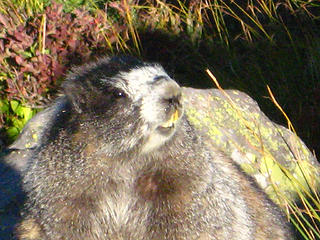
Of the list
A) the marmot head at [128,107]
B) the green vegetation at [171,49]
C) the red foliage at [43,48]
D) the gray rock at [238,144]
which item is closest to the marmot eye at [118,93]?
the marmot head at [128,107]

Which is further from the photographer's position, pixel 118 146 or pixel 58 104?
pixel 58 104

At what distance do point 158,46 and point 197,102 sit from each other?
1.61 metres

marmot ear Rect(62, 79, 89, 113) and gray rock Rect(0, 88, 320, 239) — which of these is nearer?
marmot ear Rect(62, 79, 89, 113)

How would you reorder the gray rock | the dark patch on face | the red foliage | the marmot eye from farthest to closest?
the red foliage, the gray rock, the dark patch on face, the marmot eye

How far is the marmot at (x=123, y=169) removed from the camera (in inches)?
123

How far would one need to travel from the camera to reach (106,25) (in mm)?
6531

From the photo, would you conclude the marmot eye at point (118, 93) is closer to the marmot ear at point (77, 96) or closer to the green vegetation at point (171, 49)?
the marmot ear at point (77, 96)

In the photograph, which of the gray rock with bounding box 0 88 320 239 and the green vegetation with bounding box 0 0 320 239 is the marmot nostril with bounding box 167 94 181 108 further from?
the green vegetation with bounding box 0 0 320 239

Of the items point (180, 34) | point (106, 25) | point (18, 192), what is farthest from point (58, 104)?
point (180, 34)

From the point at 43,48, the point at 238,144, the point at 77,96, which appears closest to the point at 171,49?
the point at 43,48

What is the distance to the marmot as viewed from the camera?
123 inches

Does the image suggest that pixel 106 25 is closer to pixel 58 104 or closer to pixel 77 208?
pixel 58 104

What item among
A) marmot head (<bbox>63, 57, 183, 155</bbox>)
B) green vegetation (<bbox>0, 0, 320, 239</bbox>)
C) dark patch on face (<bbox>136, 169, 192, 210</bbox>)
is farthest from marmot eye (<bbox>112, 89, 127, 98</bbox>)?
green vegetation (<bbox>0, 0, 320, 239</bbox>)

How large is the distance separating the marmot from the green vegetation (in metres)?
2.43
